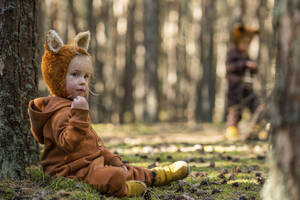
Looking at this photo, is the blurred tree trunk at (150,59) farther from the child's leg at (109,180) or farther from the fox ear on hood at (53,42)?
the child's leg at (109,180)

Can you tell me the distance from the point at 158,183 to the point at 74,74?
1.42 meters

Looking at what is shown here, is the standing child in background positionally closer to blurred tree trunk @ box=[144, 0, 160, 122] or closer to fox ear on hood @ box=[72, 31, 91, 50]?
fox ear on hood @ box=[72, 31, 91, 50]

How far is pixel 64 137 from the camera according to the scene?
9.10ft

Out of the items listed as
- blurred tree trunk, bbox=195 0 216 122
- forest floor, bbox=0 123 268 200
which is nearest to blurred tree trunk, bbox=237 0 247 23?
forest floor, bbox=0 123 268 200

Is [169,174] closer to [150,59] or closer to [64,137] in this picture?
[64,137]

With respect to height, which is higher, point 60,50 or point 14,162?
point 60,50

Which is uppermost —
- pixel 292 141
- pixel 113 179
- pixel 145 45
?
pixel 145 45

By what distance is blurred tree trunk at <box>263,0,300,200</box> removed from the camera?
179cm

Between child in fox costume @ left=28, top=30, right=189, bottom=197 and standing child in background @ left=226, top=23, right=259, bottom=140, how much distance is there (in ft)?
16.1

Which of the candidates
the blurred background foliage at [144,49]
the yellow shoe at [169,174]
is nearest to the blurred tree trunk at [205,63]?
the blurred background foliage at [144,49]

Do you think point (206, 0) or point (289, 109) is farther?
point (206, 0)

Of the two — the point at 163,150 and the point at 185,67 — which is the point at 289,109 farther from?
the point at 185,67

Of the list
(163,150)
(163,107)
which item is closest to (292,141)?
(163,150)

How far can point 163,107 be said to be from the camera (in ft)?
102
